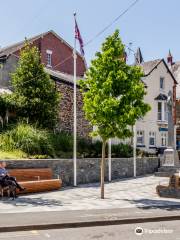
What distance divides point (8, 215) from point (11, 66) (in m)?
23.2

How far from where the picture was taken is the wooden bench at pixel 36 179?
17.8 m

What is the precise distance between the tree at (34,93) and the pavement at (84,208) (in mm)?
6911

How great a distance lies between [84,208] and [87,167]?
833 centimetres

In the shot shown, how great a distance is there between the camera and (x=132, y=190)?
790 inches

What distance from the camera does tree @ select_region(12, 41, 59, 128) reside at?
25.5 meters

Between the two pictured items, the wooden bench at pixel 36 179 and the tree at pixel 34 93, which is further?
the tree at pixel 34 93

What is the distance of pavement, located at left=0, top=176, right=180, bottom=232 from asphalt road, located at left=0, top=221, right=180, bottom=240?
405mm

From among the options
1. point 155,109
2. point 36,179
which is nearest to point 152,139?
point 155,109

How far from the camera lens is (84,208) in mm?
14164

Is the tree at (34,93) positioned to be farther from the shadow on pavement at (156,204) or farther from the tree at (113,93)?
the shadow on pavement at (156,204)

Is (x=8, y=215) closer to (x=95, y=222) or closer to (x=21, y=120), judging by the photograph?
(x=95, y=222)

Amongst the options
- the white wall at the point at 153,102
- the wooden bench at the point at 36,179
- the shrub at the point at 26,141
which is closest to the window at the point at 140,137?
the white wall at the point at 153,102

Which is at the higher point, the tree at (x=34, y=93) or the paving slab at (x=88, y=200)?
the tree at (x=34, y=93)

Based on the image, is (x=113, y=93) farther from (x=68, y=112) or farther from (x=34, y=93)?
(x=68, y=112)
